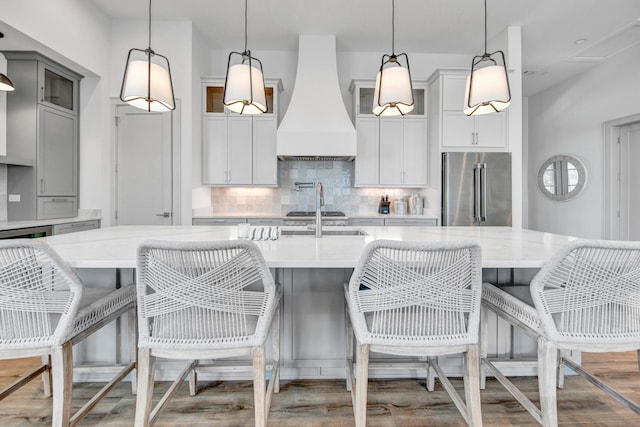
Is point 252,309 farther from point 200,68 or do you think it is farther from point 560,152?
point 560,152

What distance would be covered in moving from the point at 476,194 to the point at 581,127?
8.89 feet

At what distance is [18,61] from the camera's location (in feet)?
10.9

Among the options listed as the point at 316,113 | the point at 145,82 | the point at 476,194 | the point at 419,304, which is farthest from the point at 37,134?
the point at 476,194

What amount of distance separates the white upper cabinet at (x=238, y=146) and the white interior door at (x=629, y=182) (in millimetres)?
4641

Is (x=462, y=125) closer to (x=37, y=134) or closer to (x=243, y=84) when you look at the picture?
(x=243, y=84)

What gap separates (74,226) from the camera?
349 cm

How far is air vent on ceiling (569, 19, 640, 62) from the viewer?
155 inches

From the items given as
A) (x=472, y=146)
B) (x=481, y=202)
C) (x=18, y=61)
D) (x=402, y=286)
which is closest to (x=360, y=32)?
(x=472, y=146)

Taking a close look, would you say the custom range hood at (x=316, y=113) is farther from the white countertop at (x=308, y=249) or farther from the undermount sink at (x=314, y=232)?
the white countertop at (x=308, y=249)

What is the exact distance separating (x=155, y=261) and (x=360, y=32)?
3.85 m

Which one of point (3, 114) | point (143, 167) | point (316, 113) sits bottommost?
point (143, 167)

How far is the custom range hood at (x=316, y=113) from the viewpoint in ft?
12.9

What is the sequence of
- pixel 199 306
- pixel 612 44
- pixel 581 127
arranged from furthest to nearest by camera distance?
pixel 581 127, pixel 612 44, pixel 199 306

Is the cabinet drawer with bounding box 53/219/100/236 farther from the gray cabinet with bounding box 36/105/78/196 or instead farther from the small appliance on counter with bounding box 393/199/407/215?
the small appliance on counter with bounding box 393/199/407/215
